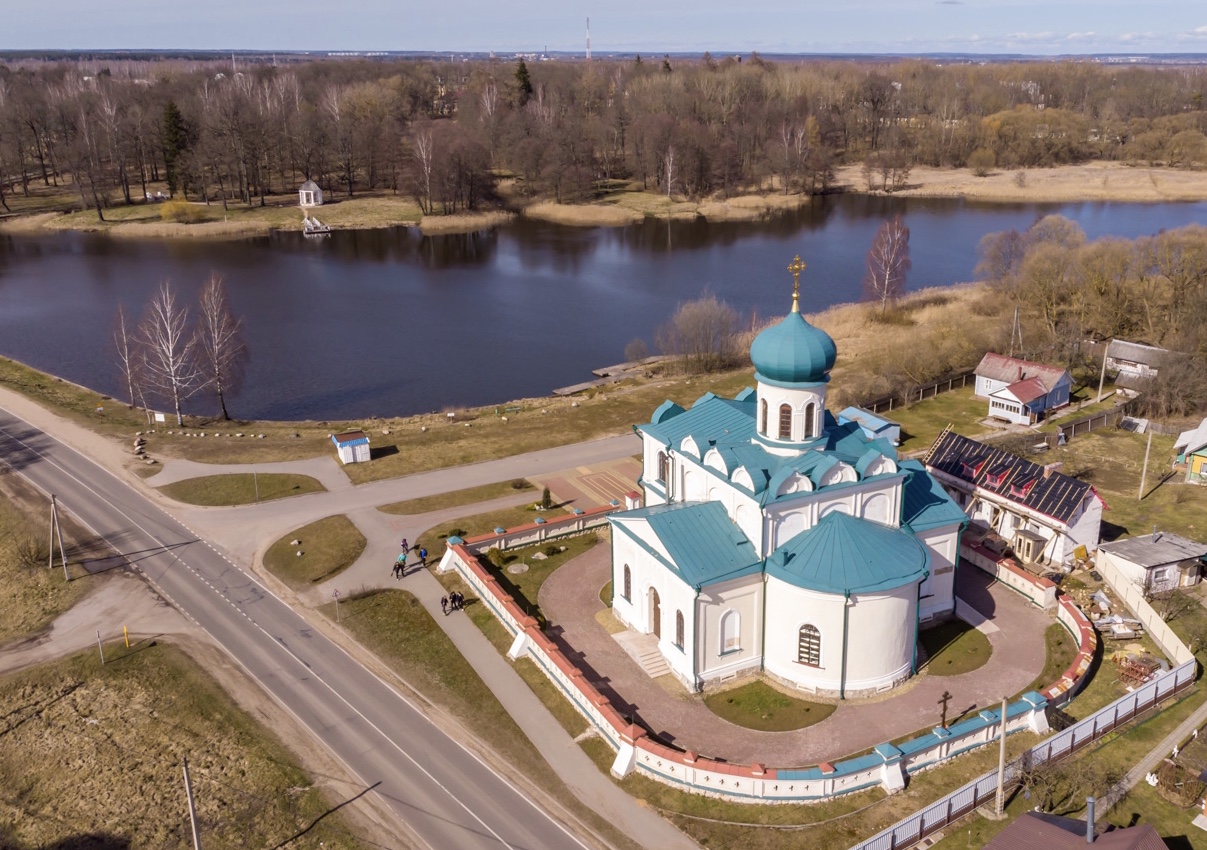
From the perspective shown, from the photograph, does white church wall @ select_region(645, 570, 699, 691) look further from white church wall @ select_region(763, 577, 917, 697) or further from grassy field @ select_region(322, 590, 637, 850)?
grassy field @ select_region(322, 590, 637, 850)

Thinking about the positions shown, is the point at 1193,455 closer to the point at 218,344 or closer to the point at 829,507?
the point at 829,507

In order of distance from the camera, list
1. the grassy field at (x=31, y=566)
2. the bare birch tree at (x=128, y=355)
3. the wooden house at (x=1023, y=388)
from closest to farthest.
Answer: the grassy field at (x=31, y=566), the wooden house at (x=1023, y=388), the bare birch tree at (x=128, y=355)

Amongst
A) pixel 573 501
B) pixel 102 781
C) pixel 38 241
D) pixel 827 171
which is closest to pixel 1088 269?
pixel 573 501

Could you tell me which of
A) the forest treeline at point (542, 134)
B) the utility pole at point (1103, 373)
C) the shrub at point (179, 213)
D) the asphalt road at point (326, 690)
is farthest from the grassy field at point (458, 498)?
the shrub at point (179, 213)

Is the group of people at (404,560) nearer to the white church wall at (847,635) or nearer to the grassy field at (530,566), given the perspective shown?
the grassy field at (530,566)

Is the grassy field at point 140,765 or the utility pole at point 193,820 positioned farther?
the grassy field at point 140,765

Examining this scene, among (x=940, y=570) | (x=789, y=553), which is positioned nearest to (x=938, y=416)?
(x=940, y=570)

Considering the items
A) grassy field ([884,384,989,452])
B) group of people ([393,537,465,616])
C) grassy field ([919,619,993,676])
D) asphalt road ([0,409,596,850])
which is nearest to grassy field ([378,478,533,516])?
group of people ([393,537,465,616])
